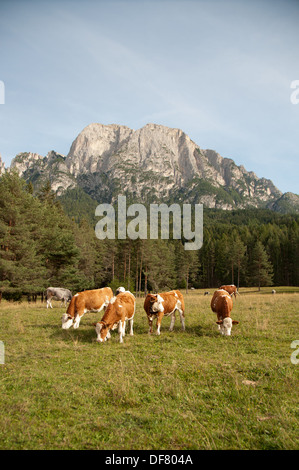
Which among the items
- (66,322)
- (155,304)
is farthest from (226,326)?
(66,322)

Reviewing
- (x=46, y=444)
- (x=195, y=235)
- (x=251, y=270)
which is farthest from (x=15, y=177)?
(x=195, y=235)

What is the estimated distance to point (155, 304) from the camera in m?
11.8

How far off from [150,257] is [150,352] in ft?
146

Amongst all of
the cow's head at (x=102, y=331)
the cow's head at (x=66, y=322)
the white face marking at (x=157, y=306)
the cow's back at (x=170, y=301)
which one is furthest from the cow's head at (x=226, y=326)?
the cow's head at (x=66, y=322)

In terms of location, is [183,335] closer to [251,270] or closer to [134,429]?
[134,429]

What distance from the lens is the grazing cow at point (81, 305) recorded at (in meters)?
12.7

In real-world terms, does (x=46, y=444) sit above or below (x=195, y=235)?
below

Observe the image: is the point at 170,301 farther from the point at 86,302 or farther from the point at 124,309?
the point at 86,302

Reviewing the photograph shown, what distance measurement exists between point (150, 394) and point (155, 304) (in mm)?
5971

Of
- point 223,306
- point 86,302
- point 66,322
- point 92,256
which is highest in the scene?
point 92,256

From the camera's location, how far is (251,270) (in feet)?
236

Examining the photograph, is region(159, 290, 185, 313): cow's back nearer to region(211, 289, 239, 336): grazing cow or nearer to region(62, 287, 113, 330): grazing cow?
region(211, 289, 239, 336): grazing cow

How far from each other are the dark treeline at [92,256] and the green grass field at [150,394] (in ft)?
58.5

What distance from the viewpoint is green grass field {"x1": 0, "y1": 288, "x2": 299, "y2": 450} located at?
4.31 metres
